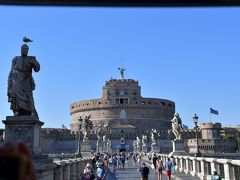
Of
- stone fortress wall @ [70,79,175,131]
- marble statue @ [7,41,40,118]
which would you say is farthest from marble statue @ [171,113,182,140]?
stone fortress wall @ [70,79,175,131]

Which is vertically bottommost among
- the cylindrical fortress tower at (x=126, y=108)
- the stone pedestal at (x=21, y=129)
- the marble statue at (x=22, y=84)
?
the stone pedestal at (x=21, y=129)

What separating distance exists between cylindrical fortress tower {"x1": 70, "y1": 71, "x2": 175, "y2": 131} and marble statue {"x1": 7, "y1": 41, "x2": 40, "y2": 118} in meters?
81.8

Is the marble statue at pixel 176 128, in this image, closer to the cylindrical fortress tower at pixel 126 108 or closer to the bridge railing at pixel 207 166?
the bridge railing at pixel 207 166

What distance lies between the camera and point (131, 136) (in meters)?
78.9

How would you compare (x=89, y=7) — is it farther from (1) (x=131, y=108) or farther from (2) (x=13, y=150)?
(1) (x=131, y=108)

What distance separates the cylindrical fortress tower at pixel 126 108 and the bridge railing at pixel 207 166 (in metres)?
69.3

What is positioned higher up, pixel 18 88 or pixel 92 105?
pixel 92 105

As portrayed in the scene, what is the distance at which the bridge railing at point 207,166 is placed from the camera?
913 cm

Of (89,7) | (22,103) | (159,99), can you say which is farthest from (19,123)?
(159,99)

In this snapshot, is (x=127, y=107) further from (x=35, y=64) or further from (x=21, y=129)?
(x=21, y=129)

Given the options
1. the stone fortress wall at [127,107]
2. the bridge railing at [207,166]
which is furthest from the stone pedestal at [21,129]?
the stone fortress wall at [127,107]

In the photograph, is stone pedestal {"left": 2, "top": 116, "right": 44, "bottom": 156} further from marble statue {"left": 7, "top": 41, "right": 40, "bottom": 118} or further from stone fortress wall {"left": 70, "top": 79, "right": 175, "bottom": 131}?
stone fortress wall {"left": 70, "top": 79, "right": 175, "bottom": 131}

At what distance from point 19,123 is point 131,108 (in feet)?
281

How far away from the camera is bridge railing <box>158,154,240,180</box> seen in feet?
30.0
